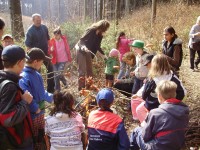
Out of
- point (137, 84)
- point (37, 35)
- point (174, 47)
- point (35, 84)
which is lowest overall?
point (137, 84)

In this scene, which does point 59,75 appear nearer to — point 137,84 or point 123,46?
point 137,84

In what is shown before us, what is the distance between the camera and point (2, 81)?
2588 mm

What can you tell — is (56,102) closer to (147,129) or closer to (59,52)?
(147,129)

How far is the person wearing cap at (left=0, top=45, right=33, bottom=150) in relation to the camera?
255 centimetres

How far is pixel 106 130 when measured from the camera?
127 inches

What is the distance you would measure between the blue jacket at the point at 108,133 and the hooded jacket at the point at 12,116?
A: 32.0 inches

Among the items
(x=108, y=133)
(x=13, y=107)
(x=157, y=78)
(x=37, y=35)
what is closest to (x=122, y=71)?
(x=37, y=35)

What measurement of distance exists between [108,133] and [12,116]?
1148 mm

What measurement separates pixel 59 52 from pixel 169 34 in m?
2.76

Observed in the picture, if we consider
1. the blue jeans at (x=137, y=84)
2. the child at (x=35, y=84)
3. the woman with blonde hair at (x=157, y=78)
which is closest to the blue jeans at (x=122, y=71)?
the blue jeans at (x=137, y=84)

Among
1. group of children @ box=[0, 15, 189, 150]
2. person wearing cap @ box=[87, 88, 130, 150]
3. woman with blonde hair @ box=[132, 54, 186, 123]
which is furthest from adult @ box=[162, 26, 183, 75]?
person wearing cap @ box=[87, 88, 130, 150]

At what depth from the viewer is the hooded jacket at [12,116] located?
100 inches

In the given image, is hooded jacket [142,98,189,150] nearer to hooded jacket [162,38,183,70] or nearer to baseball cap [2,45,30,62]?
baseball cap [2,45,30,62]

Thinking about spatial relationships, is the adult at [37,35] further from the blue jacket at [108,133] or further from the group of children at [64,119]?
the blue jacket at [108,133]
